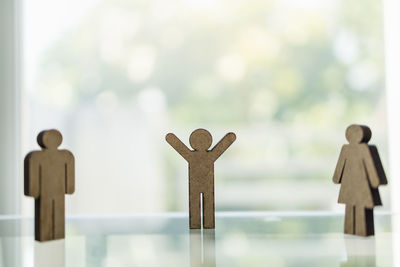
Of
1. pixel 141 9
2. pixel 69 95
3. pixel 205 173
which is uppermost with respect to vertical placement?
pixel 141 9

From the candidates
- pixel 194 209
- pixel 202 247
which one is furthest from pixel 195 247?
pixel 194 209

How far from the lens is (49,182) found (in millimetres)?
718

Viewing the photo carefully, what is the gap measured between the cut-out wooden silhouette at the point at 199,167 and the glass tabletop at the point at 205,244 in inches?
1.9

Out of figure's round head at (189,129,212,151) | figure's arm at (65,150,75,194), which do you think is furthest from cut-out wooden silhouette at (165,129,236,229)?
figure's arm at (65,150,75,194)

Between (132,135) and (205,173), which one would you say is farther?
(132,135)

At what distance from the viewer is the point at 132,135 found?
4.93 ft

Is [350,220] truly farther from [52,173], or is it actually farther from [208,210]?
[52,173]

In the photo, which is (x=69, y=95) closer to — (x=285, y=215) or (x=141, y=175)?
(x=141, y=175)

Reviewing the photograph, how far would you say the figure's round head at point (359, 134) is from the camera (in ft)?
2.40

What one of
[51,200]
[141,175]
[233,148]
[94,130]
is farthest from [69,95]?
[51,200]

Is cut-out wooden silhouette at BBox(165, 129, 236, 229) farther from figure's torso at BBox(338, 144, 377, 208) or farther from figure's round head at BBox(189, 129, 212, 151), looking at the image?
figure's torso at BBox(338, 144, 377, 208)

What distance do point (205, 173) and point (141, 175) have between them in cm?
79

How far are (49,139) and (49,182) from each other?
68mm

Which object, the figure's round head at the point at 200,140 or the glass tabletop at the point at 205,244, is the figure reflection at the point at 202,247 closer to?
the glass tabletop at the point at 205,244
